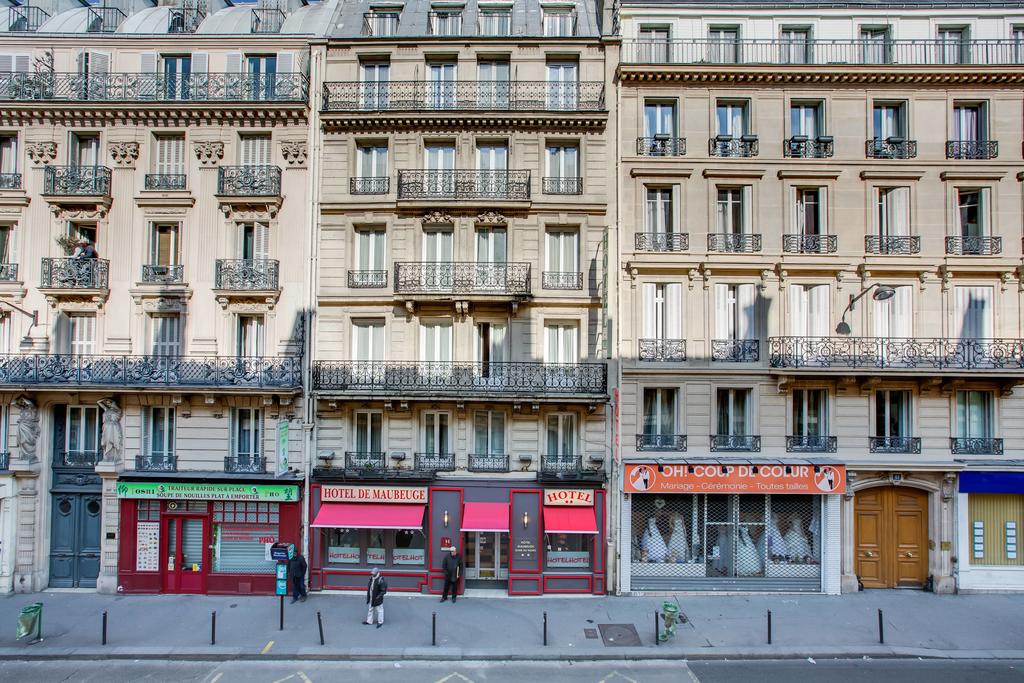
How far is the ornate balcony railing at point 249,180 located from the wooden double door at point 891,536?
19.9 meters

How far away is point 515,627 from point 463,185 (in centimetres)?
1228

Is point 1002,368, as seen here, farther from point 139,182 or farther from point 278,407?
point 139,182

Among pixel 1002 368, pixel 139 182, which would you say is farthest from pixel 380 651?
pixel 1002 368

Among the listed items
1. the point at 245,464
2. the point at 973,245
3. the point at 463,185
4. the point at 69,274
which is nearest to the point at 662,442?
the point at 463,185

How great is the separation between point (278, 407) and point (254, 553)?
4305 millimetres

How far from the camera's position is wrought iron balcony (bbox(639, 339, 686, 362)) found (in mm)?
16359

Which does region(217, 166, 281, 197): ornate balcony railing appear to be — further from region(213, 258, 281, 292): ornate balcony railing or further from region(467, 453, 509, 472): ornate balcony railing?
region(467, 453, 509, 472): ornate balcony railing

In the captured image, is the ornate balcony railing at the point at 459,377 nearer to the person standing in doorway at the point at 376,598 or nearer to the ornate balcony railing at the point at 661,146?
the person standing in doorway at the point at 376,598

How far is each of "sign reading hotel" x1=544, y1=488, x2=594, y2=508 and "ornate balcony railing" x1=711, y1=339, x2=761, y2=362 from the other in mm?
5563

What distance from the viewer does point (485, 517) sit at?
51.1ft

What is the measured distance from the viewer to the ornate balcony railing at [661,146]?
54.9 feet

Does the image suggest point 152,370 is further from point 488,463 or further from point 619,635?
point 619,635

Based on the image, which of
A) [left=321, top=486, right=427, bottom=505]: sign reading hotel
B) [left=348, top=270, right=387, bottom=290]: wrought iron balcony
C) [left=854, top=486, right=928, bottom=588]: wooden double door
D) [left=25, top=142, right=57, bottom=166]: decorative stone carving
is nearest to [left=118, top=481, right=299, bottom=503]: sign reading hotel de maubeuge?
[left=321, top=486, right=427, bottom=505]: sign reading hotel

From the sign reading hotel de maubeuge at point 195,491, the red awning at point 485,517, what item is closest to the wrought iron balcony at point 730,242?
the red awning at point 485,517
